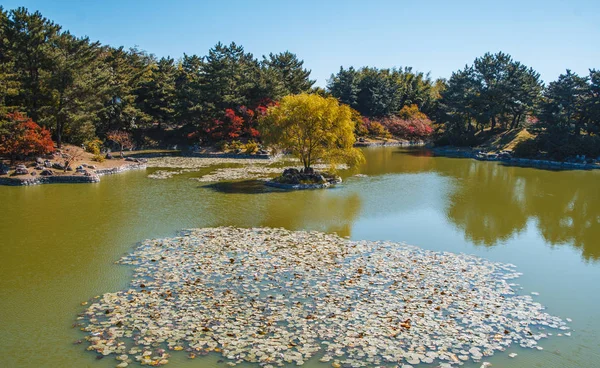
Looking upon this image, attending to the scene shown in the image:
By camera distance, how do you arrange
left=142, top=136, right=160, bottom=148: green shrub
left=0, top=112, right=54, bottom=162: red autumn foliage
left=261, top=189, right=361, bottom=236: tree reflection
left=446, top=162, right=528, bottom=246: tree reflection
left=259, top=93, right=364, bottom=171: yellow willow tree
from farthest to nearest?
left=142, top=136, right=160, bottom=148: green shrub, left=0, top=112, right=54, bottom=162: red autumn foliage, left=259, top=93, right=364, bottom=171: yellow willow tree, left=261, top=189, right=361, bottom=236: tree reflection, left=446, top=162, right=528, bottom=246: tree reflection

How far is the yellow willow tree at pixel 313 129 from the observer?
27.7 metres

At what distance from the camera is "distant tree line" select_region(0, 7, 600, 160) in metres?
34.8

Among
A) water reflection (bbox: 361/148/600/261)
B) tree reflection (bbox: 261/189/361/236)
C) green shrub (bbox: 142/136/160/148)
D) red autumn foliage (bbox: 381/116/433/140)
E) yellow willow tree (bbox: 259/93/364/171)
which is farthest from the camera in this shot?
red autumn foliage (bbox: 381/116/433/140)

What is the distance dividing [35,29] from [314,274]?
34.9 metres

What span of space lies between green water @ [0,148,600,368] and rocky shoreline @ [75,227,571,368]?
0.48 metres

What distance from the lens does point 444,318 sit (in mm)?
9508

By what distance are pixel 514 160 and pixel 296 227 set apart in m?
35.6

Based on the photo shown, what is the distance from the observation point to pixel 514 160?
4434 cm

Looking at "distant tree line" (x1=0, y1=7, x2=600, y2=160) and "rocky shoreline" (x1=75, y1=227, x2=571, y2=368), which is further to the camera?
"distant tree line" (x1=0, y1=7, x2=600, y2=160)

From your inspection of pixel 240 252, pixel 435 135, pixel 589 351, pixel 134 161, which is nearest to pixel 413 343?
pixel 589 351

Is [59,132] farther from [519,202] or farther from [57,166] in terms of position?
[519,202]

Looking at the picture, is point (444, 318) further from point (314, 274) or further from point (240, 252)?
point (240, 252)

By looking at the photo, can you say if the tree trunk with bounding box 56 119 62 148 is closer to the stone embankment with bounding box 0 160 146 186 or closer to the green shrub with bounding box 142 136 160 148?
the stone embankment with bounding box 0 160 146 186

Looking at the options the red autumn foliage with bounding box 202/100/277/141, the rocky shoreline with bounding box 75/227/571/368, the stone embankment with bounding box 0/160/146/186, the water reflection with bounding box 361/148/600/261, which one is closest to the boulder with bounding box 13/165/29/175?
the stone embankment with bounding box 0/160/146/186
